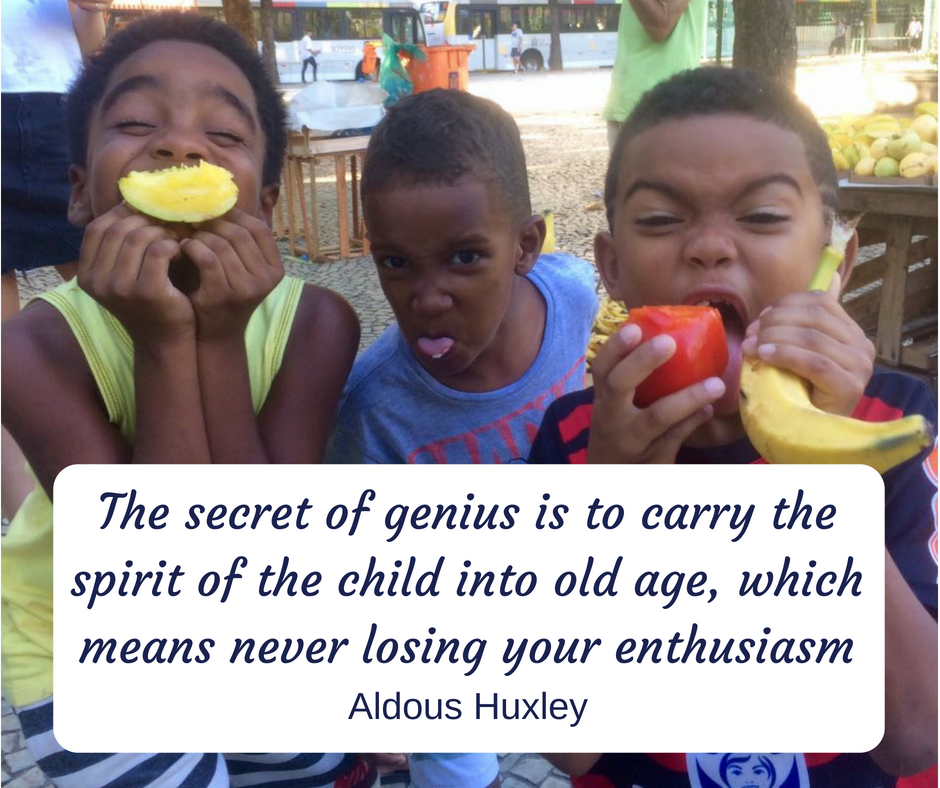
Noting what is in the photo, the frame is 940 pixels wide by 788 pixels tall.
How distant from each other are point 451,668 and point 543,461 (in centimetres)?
35

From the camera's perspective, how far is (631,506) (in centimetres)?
117

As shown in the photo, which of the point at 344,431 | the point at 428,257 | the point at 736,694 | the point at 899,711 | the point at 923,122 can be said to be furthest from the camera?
the point at 923,122

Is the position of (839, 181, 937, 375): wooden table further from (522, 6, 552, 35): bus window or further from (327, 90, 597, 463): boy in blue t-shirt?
(522, 6, 552, 35): bus window

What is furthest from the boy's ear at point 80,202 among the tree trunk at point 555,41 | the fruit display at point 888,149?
the tree trunk at point 555,41

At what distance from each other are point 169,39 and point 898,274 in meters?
3.42

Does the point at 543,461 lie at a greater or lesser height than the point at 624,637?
greater

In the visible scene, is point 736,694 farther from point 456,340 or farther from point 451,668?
point 456,340

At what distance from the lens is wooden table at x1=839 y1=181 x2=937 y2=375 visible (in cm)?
358

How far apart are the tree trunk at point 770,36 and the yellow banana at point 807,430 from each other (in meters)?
3.87

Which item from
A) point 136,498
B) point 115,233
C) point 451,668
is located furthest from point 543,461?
point 115,233

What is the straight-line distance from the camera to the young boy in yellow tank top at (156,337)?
1215 mm

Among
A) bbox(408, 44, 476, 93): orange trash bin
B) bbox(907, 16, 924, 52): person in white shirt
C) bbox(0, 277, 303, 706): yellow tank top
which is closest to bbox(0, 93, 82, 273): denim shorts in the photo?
bbox(0, 277, 303, 706): yellow tank top

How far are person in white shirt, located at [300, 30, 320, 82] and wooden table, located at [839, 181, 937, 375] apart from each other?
18.1m

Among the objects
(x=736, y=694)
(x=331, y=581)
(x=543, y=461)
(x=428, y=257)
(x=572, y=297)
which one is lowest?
(x=736, y=694)
